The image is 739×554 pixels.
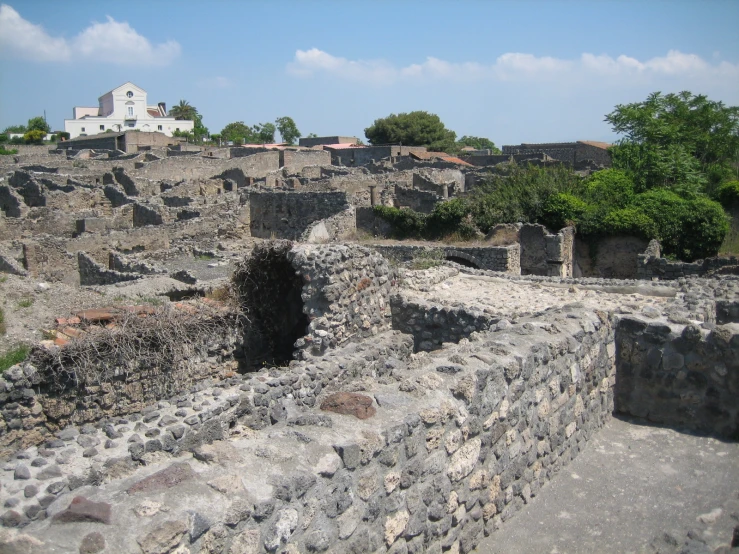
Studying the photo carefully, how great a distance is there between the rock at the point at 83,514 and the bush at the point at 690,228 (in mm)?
18298

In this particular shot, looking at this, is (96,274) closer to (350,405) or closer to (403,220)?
(403,220)

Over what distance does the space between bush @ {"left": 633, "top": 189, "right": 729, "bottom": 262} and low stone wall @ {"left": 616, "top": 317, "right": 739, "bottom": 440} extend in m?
13.6

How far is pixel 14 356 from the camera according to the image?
7988mm

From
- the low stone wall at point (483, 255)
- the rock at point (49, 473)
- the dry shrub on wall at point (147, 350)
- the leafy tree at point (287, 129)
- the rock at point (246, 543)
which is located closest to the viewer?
the rock at point (246, 543)

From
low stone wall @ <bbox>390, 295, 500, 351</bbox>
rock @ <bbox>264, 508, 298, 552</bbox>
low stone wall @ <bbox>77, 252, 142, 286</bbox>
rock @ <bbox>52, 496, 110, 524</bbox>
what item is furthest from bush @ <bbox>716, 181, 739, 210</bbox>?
rock @ <bbox>52, 496, 110, 524</bbox>

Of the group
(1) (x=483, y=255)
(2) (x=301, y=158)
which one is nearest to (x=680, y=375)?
(1) (x=483, y=255)

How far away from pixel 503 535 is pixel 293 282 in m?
4.90

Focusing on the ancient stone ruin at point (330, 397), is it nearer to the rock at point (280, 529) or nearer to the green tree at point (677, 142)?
the rock at point (280, 529)

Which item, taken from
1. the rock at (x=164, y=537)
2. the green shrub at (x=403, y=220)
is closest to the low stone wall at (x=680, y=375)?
the rock at (x=164, y=537)

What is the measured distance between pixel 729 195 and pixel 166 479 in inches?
944

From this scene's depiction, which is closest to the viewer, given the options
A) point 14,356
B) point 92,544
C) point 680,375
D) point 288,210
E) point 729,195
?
point 92,544

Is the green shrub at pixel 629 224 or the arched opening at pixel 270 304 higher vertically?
the green shrub at pixel 629 224

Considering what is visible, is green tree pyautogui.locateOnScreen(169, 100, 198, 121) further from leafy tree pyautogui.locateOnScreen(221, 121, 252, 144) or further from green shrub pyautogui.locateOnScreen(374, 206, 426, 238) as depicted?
green shrub pyautogui.locateOnScreen(374, 206, 426, 238)

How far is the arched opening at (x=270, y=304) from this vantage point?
8.16 m
